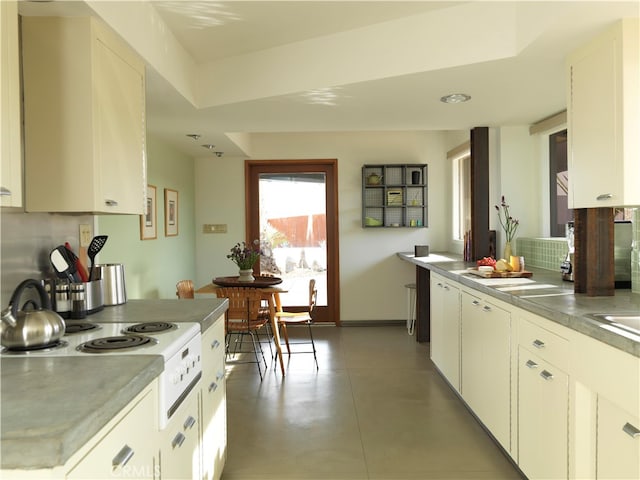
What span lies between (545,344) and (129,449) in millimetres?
1749

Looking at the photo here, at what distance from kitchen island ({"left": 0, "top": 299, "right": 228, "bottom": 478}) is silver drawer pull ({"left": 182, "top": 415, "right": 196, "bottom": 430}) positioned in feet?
1.19

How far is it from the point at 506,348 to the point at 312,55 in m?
2.07

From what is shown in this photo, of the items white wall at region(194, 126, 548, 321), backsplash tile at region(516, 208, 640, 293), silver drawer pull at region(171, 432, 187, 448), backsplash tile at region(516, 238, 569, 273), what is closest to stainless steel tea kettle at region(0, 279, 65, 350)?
silver drawer pull at region(171, 432, 187, 448)

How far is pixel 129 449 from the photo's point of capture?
1.31m

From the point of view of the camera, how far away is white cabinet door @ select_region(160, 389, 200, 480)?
164 cm

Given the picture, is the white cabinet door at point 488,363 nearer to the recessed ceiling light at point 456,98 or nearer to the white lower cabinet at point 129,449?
the recessed ceiling light at point 456,98

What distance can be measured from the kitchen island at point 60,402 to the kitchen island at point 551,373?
59.8 inches

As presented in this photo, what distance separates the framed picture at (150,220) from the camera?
14.4 feet

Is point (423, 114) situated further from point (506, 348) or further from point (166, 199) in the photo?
point (166, 199)

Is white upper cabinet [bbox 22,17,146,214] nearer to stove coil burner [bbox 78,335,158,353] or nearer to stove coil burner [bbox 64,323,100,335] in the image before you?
stove coil burner [bbox 64,323,100,335]

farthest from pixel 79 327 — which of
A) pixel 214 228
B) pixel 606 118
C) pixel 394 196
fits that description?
pixel 394 196

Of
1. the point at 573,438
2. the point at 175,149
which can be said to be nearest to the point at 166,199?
the point at 175,149

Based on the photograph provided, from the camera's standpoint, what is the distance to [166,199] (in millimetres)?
5148

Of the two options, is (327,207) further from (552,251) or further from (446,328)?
(552,251)
